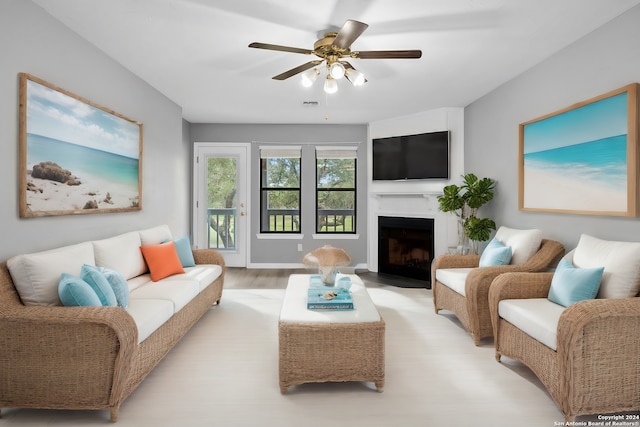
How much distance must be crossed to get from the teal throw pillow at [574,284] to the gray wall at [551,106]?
554mm

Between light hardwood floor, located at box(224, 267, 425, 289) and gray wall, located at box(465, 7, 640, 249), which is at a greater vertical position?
gray wall, located at box(465, 7, 640, 249)

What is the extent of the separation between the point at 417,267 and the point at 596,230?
2.71 m

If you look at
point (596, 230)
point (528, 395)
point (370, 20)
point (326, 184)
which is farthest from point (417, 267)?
point (370, 20)

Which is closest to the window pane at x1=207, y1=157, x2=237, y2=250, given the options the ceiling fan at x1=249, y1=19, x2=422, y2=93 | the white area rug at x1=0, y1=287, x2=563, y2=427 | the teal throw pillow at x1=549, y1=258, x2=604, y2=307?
the white area rug at x1=0, y1=287, x2=563, y2=427

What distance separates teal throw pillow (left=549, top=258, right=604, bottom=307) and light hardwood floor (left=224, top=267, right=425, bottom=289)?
8.01 ft

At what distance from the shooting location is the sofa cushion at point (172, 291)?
2.63m

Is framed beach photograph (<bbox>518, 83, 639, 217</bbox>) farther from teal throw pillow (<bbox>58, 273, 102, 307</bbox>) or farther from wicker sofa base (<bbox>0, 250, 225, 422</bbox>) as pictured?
teal throw pillow (<bbox>58, 273, 102, 307</bbox>)

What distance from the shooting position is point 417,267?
521 cm

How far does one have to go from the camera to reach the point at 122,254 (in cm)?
291

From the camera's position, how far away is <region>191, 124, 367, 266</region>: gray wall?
588 cm

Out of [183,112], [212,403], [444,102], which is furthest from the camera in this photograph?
[183,112]

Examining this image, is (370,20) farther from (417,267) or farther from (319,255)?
(417,267)

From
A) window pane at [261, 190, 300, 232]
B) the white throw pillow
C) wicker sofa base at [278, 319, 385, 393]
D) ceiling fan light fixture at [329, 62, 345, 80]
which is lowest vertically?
wicker sofa base at [278, 319, 385, 393]

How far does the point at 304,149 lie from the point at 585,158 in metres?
4.01
